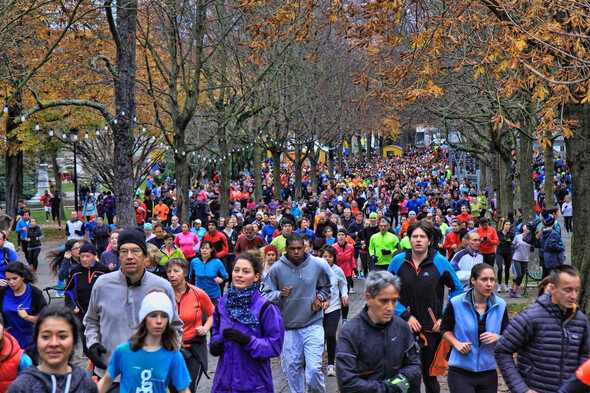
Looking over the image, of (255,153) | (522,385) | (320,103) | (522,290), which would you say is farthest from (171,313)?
(320,103)

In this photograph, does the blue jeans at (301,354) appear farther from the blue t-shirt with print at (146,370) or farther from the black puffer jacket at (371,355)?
the black puffer jacket at (371,355)

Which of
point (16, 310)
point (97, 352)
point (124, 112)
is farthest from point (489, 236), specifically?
point (97, 352)

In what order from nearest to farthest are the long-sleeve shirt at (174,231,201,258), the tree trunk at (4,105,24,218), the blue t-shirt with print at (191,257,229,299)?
the blue t-shirt with print at (191,257,229,299)
the long-sleeve shirt at (174,231,201,258)
the tree trunk at (4,105,24,218)

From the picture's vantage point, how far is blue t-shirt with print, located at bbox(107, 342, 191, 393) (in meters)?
4.45

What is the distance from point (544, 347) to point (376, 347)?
122 centimetres

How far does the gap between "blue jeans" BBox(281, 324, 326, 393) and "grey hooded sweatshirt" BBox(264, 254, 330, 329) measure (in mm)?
85

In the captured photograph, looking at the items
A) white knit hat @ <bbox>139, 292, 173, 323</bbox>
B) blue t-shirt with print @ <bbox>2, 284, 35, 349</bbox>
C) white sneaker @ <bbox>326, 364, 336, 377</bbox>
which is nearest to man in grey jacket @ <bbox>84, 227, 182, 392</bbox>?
white knit hat @ <bbox>139, 292, 173, 323</bbox>

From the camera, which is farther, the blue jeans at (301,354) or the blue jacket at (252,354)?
the blue jeans at (301,354)

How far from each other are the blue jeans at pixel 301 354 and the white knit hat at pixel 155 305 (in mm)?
2846

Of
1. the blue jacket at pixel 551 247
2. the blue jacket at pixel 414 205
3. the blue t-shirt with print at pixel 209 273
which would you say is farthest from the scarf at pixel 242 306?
the blue jacket at pixel 414 205

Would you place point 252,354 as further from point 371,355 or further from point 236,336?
point 371,355

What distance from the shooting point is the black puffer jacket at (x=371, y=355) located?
13.6 ft

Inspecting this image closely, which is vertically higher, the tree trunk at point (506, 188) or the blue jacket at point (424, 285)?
the tree trunk at point (506, 188)

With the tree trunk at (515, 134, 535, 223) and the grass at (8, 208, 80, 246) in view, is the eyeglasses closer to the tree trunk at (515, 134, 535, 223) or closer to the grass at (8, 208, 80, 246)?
the tree trunk at (515, 134, 535, 223)
